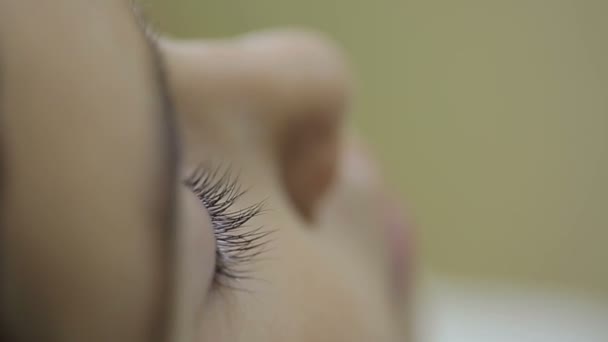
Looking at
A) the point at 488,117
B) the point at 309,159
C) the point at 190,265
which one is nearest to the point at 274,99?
the point at 309,159

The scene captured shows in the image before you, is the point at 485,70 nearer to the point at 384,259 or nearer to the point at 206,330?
the point at 384,259

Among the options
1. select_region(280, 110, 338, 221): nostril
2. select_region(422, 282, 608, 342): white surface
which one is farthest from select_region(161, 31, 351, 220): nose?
select_region(422, 282, 608, 342): white surface

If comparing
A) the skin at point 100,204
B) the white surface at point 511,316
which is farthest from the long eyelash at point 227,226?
the white surface at point 511,316

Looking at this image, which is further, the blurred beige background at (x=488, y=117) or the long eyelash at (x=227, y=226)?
the blurred beige background at (x=488, y=117)

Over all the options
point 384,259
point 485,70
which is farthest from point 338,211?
point 485,70

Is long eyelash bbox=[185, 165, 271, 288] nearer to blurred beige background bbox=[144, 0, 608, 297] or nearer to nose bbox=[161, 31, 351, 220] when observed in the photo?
nose bbox=[161, 31, 351, 220]

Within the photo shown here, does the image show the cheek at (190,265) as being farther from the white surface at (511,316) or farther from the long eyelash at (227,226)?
the white surface at (511,316)

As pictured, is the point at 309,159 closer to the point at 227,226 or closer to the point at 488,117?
the point at 227,226
